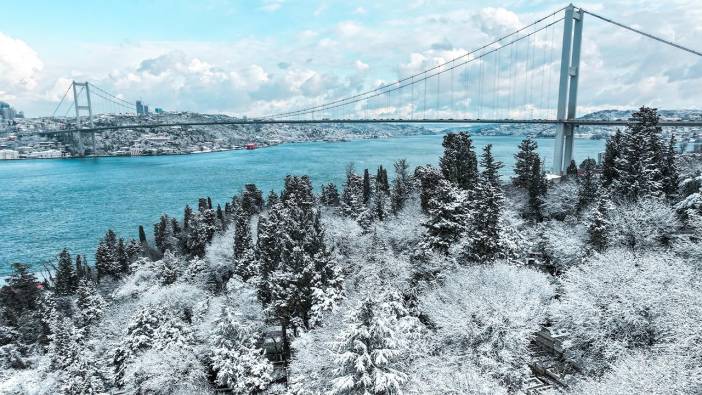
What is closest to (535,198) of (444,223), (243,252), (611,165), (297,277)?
(611,165)

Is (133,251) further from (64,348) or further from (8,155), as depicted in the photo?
(8,155)

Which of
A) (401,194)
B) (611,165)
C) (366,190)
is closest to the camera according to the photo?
(611,165)

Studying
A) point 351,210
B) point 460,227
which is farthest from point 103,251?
point 460,227

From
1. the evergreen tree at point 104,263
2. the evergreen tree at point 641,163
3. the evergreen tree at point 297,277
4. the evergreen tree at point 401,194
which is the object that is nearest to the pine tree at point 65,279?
the evergreen tree at point 104,263

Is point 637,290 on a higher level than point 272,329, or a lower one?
higher

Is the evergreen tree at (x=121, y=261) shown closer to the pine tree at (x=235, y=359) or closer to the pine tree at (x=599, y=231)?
the pine tree at (x=235, y=359)

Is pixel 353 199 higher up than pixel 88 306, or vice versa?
pixel 353 199

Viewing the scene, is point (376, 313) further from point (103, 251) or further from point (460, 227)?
point (103, 251)

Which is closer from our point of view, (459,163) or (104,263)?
(459,163)
